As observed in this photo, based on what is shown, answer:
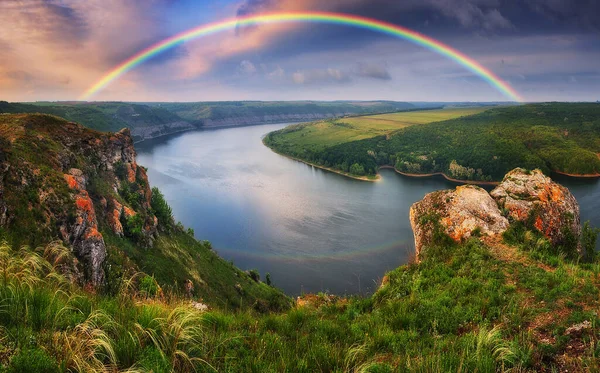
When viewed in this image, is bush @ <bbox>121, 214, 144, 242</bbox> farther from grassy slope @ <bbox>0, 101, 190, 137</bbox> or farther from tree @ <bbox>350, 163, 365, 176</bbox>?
grassy slope @ <bbox>0, 101, 190, 137</bbox>

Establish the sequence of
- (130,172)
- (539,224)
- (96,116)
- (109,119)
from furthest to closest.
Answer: (109,119), (96,116), (130,172), (539,224)

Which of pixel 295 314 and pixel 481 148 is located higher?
pixel 481 148

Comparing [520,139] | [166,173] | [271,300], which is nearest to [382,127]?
[520,139]

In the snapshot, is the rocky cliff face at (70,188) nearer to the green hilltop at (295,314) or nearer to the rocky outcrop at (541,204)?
the green hilltop at (295,314)

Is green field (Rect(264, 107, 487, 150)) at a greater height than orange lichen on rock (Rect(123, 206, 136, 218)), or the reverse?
green field (Rect(264, 107, 487, 150))

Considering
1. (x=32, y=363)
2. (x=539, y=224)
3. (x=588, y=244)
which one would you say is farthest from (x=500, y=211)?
(x=32, y=363)

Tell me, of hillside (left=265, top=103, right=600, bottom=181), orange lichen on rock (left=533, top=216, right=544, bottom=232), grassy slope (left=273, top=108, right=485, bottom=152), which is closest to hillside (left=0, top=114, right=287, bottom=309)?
orange lichen on rock (left=533, top=216, right=544, bottom=232)

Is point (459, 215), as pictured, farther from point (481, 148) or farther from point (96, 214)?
point (481, 148)

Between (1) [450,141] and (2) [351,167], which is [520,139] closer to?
(1) [450,141]
